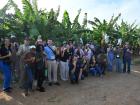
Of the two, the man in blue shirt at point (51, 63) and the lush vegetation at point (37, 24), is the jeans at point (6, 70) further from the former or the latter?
the lush vegetation at point (37, 24)

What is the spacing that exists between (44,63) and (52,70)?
1.24 m

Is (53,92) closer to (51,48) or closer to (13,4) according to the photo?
(51,48)

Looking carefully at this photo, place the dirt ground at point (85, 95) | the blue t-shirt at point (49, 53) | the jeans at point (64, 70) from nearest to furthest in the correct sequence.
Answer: the dirt ground at point (85, 95)
the blue t-shirt at point (49, 53)
the jeans at point (64, 70)

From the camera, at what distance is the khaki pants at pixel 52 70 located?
14.5 m

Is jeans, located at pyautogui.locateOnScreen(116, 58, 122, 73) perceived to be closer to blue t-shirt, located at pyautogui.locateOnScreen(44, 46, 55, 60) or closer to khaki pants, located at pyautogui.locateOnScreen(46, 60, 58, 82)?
khaki pants, located at pyautogui.locateOnScreen(46, 60, 58, 82)

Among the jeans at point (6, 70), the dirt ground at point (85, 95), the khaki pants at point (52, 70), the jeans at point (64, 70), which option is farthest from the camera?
the jeans at point (64, 70)

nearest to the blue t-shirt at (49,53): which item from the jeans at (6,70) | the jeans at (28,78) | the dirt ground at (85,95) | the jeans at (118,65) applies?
the dirt ground at (85,95)

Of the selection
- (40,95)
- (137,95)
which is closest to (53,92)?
(40,95)

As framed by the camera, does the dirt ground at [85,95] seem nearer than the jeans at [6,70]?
Yes

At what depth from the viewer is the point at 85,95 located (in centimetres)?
1344

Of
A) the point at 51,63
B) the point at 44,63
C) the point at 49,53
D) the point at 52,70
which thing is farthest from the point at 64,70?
the point at 44,63

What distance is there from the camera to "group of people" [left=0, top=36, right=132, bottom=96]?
12766 millimetres

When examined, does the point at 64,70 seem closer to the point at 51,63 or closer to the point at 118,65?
the point at 51,63

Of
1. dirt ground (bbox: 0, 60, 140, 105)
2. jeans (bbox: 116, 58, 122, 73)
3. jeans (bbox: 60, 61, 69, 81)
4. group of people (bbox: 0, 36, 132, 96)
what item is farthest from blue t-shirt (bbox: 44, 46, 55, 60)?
jeans (bbox: 116, 58, 122, 73)
